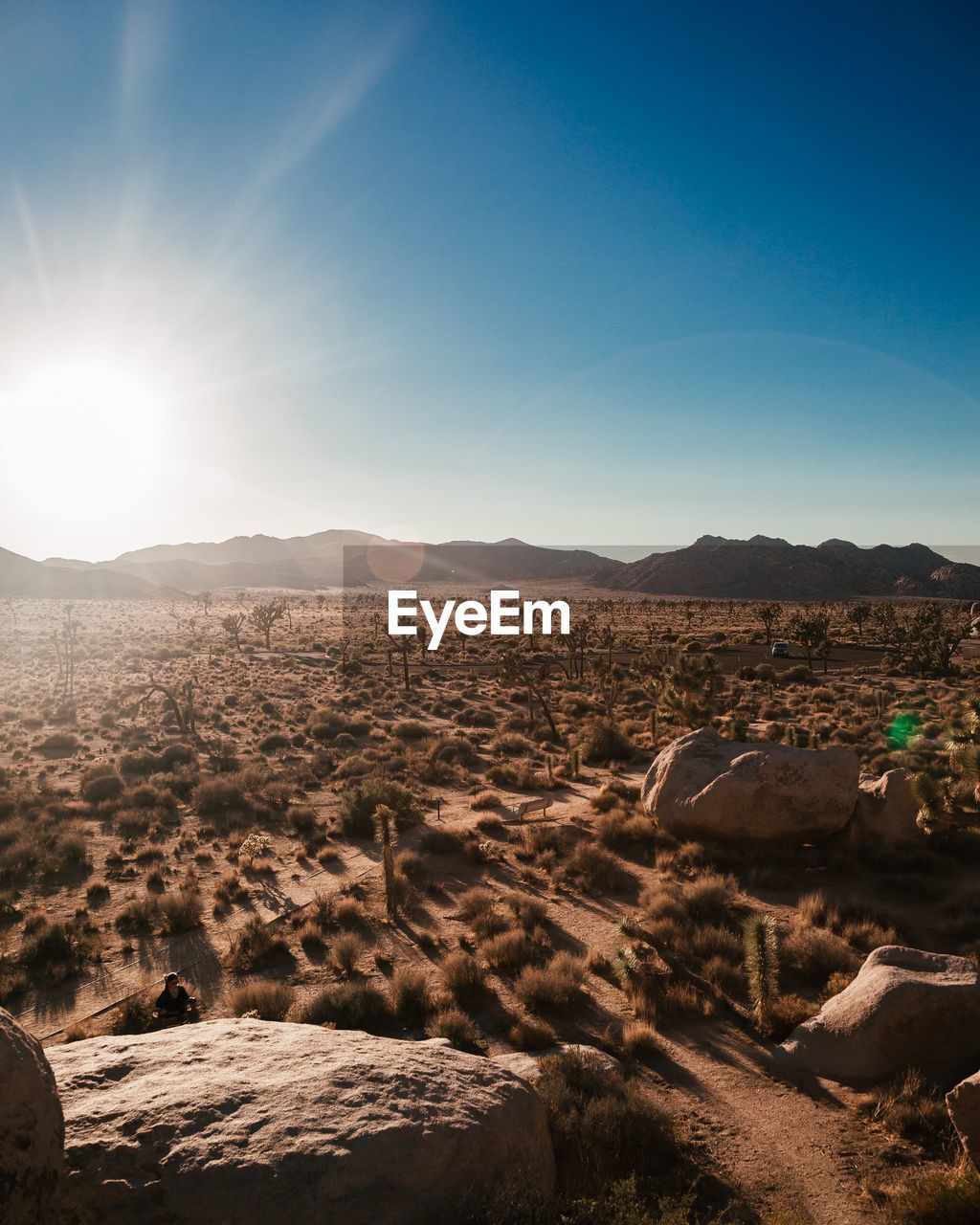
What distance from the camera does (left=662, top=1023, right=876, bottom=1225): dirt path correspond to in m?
6.61

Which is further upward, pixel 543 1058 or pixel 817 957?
pixel 543 1058

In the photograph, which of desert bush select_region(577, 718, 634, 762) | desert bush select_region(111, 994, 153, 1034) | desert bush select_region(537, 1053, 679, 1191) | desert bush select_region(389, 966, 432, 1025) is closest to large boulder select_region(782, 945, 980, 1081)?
Answer: desert bush select_region(537, 1053, 679, 1191)

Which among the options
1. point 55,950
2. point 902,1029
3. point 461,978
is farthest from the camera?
point 55,950

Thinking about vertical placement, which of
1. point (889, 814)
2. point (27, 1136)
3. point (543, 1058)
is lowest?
point (543, 1058)

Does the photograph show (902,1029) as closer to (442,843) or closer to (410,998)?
(410,998)

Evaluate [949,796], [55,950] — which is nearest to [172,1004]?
[55,950]

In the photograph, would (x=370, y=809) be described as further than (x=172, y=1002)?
Yes

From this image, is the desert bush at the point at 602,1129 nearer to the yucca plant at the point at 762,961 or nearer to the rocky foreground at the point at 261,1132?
the rocky foreground at the point at 261,1132

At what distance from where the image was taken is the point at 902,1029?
26.7 feet

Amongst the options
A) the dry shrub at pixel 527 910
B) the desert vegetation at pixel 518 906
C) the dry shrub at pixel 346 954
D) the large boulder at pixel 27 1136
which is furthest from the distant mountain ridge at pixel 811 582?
the large boulder at pixel 27 1136

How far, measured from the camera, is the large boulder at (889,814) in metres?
15.8

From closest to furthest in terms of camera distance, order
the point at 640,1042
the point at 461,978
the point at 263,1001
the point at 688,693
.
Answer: the point at 640,1042
the point at 263,1001
the point at 461,978
the point at 688,693

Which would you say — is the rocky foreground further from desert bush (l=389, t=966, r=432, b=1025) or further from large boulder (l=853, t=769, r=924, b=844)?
large boulder (l=853, t=769, r=924, b=844)

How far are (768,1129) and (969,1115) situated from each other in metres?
2.19
